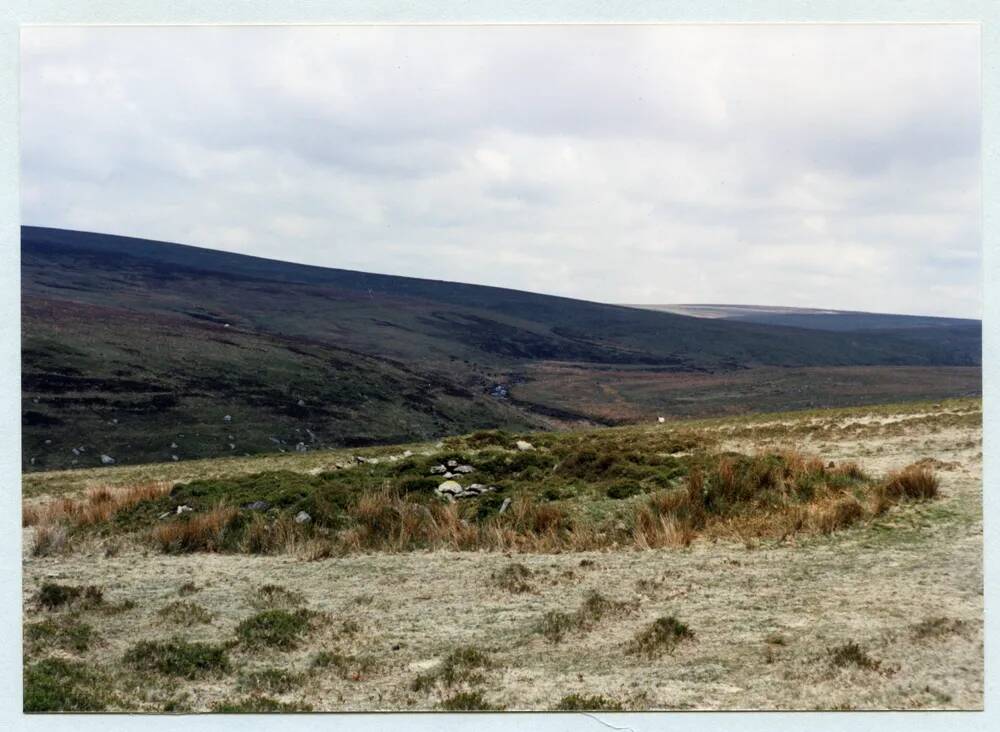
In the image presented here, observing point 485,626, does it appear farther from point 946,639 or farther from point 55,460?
point 55,460

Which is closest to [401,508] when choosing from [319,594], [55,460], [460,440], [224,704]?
[319,594]

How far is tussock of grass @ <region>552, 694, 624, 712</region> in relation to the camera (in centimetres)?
839

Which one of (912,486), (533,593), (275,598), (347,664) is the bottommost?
(275,598)

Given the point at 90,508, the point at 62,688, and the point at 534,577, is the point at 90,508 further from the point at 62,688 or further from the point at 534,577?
the point at 534,577

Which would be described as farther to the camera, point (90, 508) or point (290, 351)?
point (290, 351)

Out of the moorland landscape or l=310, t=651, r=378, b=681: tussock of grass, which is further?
l=310, t=651, r=378, b=681: tussock of grass

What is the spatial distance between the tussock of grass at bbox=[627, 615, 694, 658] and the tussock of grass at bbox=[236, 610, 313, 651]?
437 centimetres

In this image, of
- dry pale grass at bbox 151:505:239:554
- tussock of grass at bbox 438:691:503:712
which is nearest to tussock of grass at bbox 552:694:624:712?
tussock of grass at bbox 438:691:503:712

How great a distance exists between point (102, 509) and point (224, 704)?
962 centimetres

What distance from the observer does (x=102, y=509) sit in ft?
54.6

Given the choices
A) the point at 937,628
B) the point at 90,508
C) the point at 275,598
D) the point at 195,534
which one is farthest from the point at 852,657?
the point at 90,508

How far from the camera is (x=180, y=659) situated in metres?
9.47

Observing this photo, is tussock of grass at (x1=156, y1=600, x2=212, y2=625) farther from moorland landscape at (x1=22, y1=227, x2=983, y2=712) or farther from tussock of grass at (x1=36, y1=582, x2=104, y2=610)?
tussock of grass at (x1=36, y1=582, x2=104, y2=610)

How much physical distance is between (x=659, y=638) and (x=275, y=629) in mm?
5035
